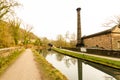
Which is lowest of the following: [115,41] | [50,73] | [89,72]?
[89,72]

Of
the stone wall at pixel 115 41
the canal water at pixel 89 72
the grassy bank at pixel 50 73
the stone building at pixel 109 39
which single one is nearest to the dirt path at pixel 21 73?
the grassy bank at pixel 50 73

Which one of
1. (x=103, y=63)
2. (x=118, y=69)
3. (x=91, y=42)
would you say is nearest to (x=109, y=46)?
(x=91, y=42)

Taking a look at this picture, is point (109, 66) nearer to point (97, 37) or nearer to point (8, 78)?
point (8, 78)

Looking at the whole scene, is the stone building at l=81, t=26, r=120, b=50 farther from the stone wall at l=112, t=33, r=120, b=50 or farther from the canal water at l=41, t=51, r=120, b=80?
the canal water at l=41, t=51, r=120, b=80

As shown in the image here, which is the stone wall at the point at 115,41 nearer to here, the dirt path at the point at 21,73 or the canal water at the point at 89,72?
the canal water at the point at 89,72

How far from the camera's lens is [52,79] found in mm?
8312

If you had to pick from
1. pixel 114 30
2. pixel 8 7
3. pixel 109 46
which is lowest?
pixel 109 46

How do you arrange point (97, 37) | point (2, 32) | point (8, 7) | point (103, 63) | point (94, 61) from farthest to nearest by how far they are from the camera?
point (97, 37) → point (8, 7) → point (2, 32) → point (94, 61) → point (103, 63)

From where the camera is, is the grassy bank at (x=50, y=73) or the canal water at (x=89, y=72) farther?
the canal water at (x=89, y=72)

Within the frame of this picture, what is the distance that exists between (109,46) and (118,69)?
18.7m

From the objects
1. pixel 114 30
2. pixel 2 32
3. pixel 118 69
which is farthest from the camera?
pixel 114 30

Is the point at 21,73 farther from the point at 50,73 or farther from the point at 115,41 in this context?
the point at 115,41

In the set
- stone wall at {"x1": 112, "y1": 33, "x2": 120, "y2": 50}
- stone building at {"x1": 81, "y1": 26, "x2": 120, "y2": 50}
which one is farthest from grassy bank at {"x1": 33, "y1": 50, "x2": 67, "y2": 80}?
→ stone wall at {"x1": 112, "y1": 33, "x2": 120, "y2": 50}

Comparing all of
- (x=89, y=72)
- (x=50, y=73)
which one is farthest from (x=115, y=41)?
(x=50, y=73)
